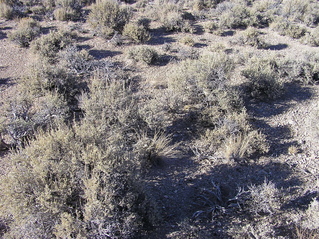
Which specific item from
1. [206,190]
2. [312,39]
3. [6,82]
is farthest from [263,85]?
[6,82]

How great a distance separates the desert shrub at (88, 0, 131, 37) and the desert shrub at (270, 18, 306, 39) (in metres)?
6.99

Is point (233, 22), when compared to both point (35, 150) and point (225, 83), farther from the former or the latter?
point (35, 150)

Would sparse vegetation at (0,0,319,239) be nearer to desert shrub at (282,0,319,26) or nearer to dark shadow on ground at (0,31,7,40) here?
dark shadow on ground at (0,31,7,40)

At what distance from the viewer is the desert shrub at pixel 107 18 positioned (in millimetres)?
10036

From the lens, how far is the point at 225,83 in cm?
700

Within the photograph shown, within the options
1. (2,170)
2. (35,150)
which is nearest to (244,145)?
(35,150)

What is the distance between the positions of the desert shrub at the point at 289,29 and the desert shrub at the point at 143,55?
6643mm

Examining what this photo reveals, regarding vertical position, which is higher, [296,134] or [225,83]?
[225,83]

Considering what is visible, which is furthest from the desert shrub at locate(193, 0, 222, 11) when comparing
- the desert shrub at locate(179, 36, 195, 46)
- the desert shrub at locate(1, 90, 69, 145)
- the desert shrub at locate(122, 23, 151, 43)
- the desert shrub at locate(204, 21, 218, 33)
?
the desert shrub at locate(1, 90, 69, 145)

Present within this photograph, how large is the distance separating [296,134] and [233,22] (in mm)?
7071

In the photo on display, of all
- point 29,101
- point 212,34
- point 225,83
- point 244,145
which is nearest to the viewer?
point 244,145

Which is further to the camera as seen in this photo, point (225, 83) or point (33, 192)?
point (225, 83)

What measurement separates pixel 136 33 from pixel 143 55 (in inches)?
66.6

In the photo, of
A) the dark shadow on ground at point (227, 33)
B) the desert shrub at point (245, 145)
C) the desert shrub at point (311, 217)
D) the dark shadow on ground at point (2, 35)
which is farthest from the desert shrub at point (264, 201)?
the dark shadow on ground at point (2, 35)
